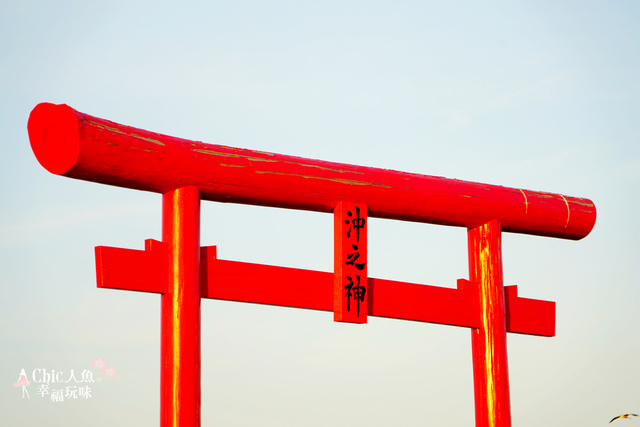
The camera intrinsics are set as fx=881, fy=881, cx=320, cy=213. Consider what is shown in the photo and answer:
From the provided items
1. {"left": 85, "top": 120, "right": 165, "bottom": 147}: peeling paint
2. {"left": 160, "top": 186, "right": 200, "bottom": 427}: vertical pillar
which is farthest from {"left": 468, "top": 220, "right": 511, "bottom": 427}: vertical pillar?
{"left": 85, "top": 120, "right": 165, "bottom": 147}: peeling paint

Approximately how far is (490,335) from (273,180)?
1.97 meters

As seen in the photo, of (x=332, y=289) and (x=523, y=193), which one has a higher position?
(x=523, y=193)

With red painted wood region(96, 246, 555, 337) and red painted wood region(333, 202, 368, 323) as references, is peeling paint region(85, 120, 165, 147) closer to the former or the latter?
red painted wood region(96, 246, 555, 337)

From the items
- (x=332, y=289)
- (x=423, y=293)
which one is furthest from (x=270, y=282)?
(x=423, y=293)

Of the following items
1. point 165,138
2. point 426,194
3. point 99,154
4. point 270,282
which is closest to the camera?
point 99,154

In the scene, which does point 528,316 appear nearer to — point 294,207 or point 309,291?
point 309,291

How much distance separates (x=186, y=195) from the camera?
475 centimetres

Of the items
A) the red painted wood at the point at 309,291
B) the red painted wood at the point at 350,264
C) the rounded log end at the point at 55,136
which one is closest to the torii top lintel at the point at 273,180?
the rounded log end at the point at 55,136

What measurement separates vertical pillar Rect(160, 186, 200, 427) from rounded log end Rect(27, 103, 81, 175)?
0.62 metres

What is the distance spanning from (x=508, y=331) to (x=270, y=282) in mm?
2071

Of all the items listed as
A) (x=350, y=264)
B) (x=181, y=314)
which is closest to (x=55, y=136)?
(x=181, y=314)

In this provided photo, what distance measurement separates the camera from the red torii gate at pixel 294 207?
4.49m

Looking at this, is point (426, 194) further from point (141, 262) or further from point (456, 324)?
point (141, 262)

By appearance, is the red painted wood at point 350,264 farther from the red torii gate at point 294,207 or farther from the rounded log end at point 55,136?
the rounded log end at point 55,136
